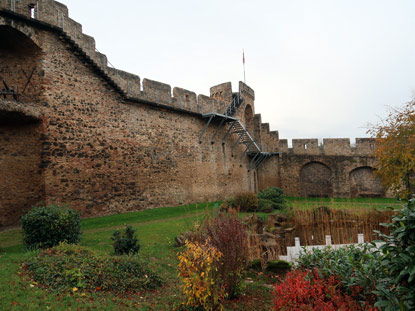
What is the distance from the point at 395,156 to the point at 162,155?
10890 millimetres

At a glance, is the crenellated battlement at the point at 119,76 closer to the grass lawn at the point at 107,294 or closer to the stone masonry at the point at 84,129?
the stone masonry at the point at 84,129

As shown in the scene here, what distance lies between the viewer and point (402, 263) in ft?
8.09

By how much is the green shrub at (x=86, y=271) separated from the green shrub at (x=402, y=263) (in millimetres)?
3692

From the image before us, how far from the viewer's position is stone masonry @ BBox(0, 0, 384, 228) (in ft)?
33.2

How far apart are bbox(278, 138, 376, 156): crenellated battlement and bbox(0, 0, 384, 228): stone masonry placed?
29.9 ft

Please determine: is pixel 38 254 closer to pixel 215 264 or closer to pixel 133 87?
pixel 215 264

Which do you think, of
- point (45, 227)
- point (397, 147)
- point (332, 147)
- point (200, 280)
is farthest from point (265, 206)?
point (332, 147)

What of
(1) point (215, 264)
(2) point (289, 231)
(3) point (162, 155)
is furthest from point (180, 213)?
(1) point (215, 264)

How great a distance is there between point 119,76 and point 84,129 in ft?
10.8

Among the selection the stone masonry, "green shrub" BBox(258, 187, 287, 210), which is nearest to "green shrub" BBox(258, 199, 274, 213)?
"green shrub" BBox(258, 187, 287, 210)

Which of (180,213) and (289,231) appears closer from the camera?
(289,231)

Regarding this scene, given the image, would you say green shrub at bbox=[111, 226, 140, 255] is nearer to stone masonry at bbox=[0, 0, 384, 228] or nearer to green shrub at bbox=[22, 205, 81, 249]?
green shrub at bbox=[22, 205, 81, 249]

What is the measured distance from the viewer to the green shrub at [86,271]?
14.8 feet

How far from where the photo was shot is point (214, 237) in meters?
5.07
